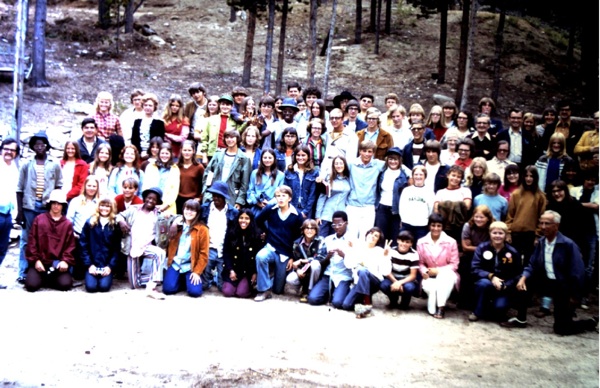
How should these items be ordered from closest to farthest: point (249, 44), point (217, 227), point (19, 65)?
point (217, 227)
point (19, 65)
point (249, 44)

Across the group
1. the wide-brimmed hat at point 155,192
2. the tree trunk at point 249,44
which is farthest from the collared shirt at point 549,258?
the tree trunk at point 249,44

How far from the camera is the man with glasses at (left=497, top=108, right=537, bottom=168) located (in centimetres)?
1032

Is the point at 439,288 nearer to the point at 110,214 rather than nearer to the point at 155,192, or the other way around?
the point at 155,192

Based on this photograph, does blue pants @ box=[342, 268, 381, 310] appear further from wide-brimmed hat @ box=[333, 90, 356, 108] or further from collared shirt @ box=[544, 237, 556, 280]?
wide-brimmed hat @ box=[333, 90, 356, 108]

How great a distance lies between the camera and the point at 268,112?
10609 millimetres

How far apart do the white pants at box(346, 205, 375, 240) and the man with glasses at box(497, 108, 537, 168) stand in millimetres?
2645

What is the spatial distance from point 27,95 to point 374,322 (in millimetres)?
14598

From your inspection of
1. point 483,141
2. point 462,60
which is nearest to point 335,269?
point 483,141

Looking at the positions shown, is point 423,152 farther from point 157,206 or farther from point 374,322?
point 157,206

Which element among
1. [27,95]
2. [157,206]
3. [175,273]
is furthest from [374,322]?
[27,95]

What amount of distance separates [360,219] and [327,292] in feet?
4.11

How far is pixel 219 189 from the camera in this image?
9070 millimetres

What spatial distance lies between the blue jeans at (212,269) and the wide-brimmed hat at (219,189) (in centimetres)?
85

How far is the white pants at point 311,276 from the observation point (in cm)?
880
